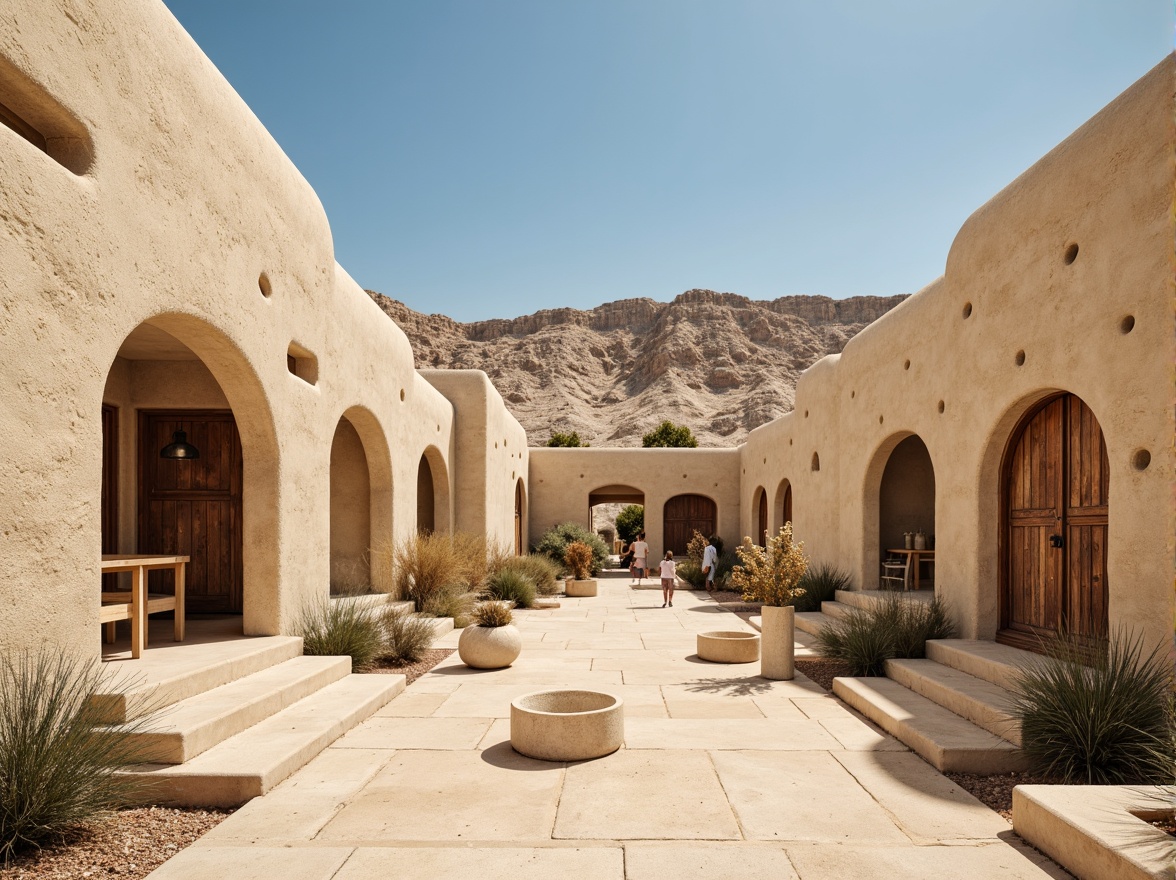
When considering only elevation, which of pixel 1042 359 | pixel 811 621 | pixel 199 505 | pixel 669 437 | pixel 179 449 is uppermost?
pixel 669 437

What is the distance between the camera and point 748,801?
15.1ft

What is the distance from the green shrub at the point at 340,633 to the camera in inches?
298

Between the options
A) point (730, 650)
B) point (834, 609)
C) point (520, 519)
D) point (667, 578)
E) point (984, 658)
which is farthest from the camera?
point (520, 519)

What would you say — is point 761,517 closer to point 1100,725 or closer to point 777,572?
point 777,572

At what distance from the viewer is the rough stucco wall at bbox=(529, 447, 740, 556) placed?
77.0ft

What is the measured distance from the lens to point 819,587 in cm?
1232

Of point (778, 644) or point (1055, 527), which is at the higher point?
point (1055, 527)

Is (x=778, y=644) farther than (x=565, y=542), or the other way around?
(x=565, y=542)

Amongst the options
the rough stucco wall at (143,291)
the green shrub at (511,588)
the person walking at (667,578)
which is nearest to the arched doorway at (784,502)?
the person walking at (667,578)

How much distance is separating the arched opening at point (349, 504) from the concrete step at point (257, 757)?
5.13 meters

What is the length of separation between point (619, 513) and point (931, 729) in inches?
1537

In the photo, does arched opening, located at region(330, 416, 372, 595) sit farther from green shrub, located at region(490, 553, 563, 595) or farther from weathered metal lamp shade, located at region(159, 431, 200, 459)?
green shrub, located at region(490, 553, 563, 595)

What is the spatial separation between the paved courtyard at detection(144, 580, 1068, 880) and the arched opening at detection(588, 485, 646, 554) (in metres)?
17.8

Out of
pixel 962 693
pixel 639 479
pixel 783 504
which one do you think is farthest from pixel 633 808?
pixel 639 479
